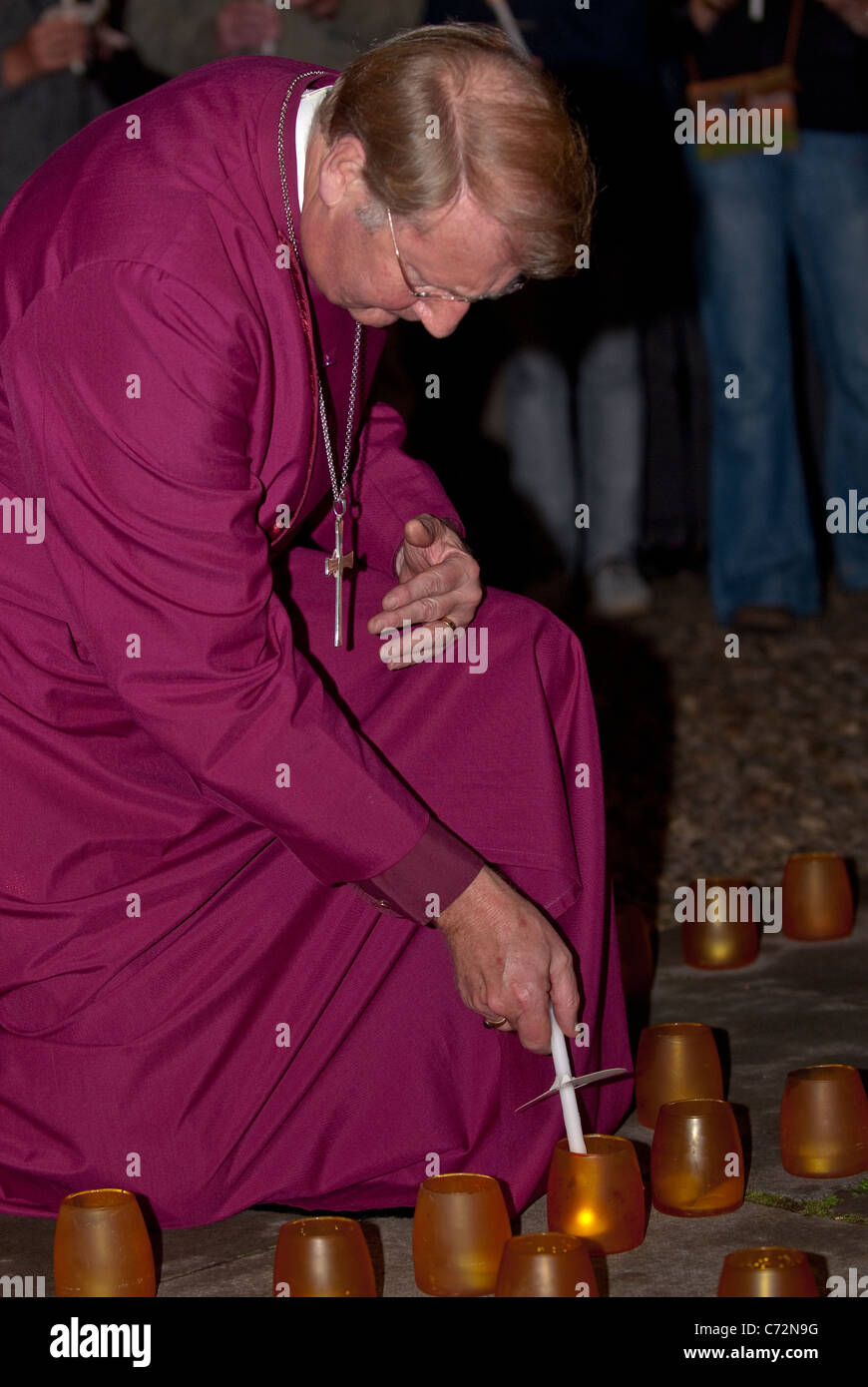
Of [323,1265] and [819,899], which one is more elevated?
[819,899]

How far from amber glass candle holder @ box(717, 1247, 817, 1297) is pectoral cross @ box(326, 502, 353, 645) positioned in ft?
3.03

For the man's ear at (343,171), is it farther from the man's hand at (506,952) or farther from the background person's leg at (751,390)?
the background person's leg at (751,390)

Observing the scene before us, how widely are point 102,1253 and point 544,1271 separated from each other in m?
0.49

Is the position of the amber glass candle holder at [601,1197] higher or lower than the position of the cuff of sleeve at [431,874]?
lower

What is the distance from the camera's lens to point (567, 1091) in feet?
7.63

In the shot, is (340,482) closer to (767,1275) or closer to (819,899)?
(767,1275)

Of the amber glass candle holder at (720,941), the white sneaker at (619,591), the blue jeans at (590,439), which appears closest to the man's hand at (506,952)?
the amber glass candle holder at (720,941)

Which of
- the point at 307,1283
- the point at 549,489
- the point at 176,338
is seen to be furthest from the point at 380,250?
the point at 549,489

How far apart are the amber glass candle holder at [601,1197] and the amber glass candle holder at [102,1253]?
46cm

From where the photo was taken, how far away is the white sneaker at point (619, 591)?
6.38 meters

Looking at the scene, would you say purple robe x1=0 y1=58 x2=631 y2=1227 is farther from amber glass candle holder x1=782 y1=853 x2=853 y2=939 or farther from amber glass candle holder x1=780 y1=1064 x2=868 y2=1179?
amber glass candle holder x1=782 y1=853 x2=853 y2=939

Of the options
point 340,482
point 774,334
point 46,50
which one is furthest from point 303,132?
point 774,334

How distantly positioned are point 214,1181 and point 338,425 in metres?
0.95

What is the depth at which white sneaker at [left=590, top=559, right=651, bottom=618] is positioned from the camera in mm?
6379
